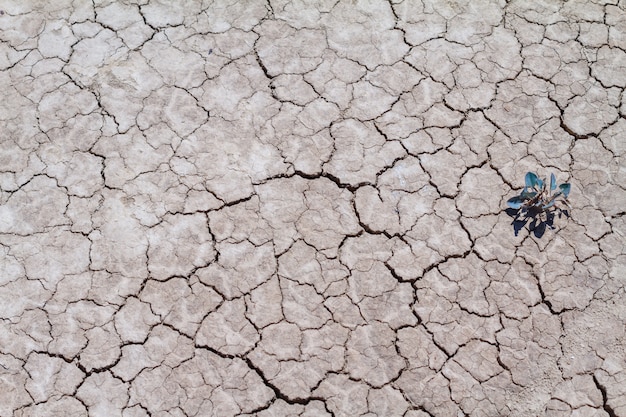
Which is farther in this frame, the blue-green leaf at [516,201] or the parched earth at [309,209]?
the blue-green leaf at [516,201]

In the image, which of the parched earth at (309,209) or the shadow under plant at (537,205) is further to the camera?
the shadow under plant at (537,205)

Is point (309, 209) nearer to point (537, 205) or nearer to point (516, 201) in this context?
point (516, 201)

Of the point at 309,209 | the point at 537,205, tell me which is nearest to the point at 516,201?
the point at 537,205

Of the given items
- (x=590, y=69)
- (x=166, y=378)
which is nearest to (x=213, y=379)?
(x=166, y=378)

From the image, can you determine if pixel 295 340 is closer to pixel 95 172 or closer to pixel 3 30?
pixel 95 172

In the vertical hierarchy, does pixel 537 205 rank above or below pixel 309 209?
above
